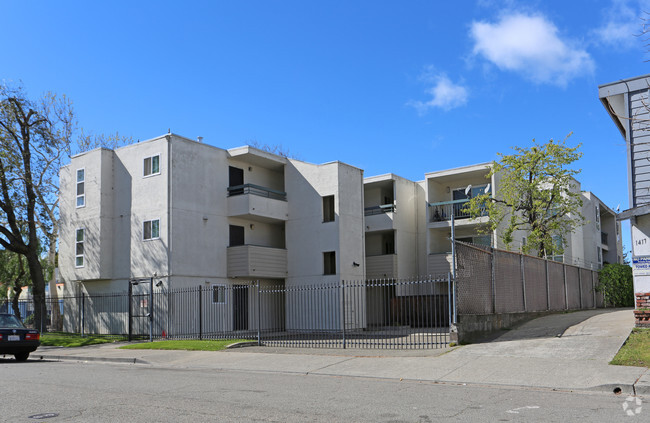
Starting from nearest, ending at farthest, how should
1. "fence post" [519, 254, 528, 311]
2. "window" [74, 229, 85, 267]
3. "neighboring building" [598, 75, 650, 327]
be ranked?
"neighboring building" [598, 75, 650, 327] → "fence post" [519, 254, 528, 311] → "window" [74, 229, 85, 267]

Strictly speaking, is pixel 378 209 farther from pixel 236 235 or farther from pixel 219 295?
pixel 219 295

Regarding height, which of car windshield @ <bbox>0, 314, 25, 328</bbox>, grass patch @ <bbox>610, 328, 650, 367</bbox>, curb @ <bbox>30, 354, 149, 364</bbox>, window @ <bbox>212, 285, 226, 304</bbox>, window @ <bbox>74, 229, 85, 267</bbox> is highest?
window @ <bbox>74, 229, 85, 267</bbox>

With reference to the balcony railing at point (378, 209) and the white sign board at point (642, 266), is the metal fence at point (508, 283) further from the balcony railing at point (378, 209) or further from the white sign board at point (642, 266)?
the balcony railing at point (378, 209)

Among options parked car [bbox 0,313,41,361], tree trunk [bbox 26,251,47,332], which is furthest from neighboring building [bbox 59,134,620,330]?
parked car [bbox 0,313,41,361]

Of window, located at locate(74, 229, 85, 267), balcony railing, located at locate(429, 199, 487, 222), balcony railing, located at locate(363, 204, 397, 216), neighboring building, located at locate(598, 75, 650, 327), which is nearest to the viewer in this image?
neighboring building, located at locate(598, 75, 650, 327)

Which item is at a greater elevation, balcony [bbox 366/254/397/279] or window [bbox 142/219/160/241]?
window [bbox 142/219/160/241]

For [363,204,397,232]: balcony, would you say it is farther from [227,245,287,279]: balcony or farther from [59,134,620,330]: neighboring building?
[227,245,287,279]: balcony

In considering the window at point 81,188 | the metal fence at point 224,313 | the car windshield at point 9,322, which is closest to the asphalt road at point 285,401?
the car windshield at point 9,322

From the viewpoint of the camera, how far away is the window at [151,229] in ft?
87.6

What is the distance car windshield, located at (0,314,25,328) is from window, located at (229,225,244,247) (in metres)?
11.2

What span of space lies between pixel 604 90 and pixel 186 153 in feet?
56.3

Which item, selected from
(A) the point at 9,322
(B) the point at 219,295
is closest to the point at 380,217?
(B) the point at 219,295

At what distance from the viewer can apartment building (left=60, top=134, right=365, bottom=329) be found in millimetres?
26828

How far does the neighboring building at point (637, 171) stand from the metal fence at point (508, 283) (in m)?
3.84
